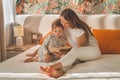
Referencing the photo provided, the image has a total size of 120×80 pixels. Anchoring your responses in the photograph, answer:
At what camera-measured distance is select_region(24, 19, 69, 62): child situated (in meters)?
2.93

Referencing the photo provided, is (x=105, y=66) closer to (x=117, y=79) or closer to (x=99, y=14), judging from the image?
(x=117, y=79)

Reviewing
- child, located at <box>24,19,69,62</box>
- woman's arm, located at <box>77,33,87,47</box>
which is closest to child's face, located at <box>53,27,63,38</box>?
child, located at <box>24,19,69,62</box>

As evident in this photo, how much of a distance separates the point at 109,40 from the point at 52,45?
877 millimetres

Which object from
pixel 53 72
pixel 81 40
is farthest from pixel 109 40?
pixel 53 72

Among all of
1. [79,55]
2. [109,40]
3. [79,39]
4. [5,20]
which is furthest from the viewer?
[5,20]

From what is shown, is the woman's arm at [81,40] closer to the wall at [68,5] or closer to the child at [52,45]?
the child at [52,45]

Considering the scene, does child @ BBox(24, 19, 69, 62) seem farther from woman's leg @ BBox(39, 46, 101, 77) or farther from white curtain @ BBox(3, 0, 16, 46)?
white curtain @ BBox(3, 0, 16, 46)

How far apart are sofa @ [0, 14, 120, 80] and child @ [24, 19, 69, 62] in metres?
0.11

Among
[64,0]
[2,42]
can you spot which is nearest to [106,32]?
[64,0]

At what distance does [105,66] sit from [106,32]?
0.98 meters

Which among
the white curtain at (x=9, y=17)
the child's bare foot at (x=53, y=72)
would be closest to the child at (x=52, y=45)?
the child's bare foot at (x=53, y=72)

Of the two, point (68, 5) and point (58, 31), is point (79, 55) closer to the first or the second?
point (58, 31)

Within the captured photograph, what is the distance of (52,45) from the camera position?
306 cm

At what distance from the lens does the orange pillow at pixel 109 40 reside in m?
3.38
